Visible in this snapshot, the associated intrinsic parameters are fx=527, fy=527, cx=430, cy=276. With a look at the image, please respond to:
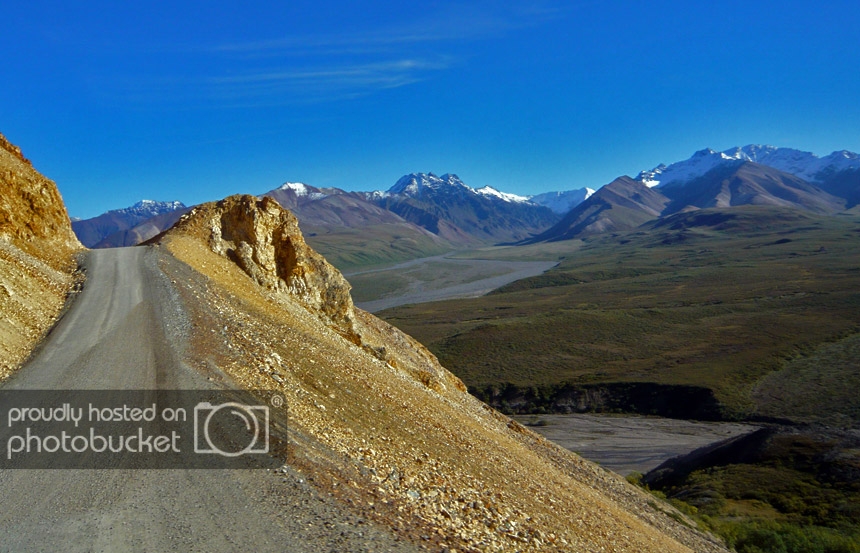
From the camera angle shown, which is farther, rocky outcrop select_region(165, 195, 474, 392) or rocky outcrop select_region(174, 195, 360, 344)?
rocky outcrop select_region(174, 195, 360, 344)

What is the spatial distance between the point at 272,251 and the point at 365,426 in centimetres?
1624

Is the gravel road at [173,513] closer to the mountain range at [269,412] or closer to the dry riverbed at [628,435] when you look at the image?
the mountain range at [269,412]

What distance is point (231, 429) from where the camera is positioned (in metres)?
11.0

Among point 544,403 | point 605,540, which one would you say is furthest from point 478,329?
point 605,540

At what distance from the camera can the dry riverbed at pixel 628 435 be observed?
47625 millimetres

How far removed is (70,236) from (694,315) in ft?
340

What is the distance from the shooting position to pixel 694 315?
336 feet

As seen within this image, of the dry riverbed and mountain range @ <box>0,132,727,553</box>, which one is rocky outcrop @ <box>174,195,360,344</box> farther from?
the dry riverbed

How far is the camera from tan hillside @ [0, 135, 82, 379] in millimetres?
15391

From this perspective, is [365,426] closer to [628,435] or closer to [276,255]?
[276,255]

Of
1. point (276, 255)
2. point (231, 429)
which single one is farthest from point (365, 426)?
point (276, 255)

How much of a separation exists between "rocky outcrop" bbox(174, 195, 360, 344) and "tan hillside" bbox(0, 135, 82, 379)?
5394 mm

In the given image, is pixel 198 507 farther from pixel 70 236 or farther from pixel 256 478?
pixel 70 236

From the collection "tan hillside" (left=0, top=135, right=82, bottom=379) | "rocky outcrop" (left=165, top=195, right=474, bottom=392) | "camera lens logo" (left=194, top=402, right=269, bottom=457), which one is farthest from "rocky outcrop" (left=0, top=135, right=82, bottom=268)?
"camera lens logo" (left=194, top=402, right=269, bottom=457)
